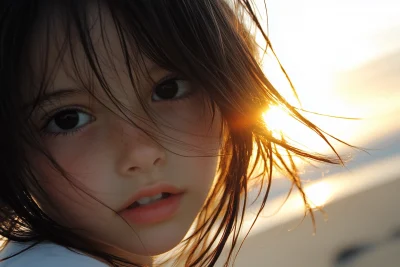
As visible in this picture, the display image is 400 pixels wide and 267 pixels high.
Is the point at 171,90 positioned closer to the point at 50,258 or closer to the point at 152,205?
the point at 152,205

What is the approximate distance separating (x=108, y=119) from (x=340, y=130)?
6.37ft

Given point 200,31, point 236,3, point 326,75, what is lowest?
point 200,31

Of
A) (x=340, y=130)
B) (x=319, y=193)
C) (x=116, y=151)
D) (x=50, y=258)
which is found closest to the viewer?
(x=50, y=258)

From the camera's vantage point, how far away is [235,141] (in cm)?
133

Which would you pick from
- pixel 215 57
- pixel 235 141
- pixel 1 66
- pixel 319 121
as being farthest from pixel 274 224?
pixel 1 66

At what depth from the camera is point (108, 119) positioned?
110 centimetres

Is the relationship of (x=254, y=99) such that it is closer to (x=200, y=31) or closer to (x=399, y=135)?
(x=200, y=31)

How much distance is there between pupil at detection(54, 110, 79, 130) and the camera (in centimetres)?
112

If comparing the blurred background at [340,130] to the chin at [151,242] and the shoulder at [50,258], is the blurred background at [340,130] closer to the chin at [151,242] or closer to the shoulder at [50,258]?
the chin at [151,242]

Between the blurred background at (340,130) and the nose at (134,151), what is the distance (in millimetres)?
295

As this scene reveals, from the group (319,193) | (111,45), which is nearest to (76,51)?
(111,45)

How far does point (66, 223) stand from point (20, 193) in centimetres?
8

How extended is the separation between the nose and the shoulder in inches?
5.8

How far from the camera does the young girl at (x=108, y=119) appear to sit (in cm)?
107
